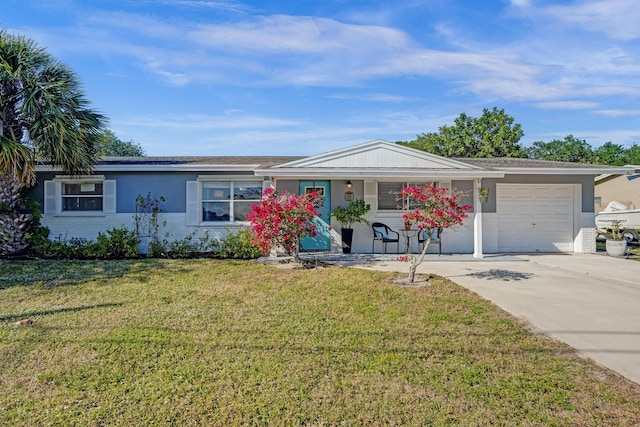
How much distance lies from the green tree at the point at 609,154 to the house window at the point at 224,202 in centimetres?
3485

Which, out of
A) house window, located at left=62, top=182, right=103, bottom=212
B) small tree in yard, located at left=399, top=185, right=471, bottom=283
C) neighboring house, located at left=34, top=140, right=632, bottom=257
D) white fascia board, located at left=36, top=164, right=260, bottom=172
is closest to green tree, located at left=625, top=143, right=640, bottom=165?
neighboring house, located at left=34, top=140, right=632, bottom=257

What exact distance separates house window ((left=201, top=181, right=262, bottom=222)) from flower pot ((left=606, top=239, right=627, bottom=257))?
10.6 meters

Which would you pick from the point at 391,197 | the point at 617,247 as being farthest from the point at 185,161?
the point at 617,247

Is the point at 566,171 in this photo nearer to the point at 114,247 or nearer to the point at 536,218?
the point at 536,218

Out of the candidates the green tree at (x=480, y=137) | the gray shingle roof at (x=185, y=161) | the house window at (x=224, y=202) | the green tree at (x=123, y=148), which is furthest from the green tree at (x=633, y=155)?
the green tree at (x=123, y=148)

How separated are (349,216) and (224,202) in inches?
153

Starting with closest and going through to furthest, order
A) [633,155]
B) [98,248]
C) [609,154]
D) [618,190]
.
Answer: [98,248] → [618,190] → [633,155] → [609,154]

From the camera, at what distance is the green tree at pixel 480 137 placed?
28688mm

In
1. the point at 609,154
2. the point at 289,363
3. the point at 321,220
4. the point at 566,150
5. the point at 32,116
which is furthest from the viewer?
the point at 566,150

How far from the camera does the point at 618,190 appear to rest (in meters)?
17.2

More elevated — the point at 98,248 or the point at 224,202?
the point at 224,202

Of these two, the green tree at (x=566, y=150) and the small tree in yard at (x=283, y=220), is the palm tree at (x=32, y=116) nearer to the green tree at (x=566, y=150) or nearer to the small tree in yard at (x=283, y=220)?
the small tree in yard at (x=283, y=220)

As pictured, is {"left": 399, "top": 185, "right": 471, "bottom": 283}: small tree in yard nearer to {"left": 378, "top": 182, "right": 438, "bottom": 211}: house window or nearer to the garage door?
{"left": 378, "top": 182, "right": 438, "bottom": 211}: house window

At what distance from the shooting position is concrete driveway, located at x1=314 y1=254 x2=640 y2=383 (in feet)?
13.1
